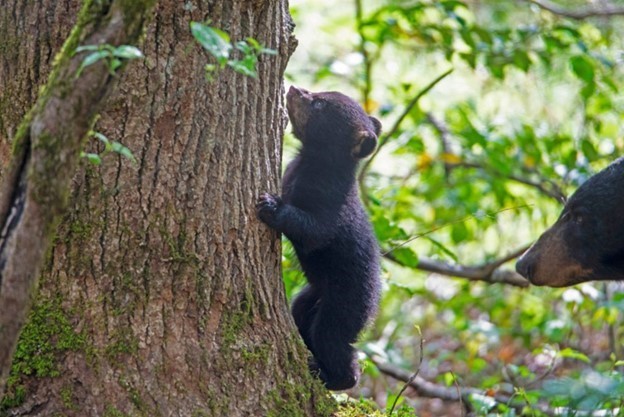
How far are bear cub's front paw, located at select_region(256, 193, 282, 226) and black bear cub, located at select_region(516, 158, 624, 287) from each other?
1897 millimetres

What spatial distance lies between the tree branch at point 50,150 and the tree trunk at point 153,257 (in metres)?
0.78

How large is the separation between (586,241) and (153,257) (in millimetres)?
2560

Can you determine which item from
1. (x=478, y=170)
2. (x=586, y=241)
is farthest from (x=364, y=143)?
(x=478, y=170)

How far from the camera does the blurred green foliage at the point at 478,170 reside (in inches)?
234

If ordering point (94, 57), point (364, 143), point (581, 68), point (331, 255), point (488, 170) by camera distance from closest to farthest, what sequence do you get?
point (94, 57), point (331, 255), point (364, 143), point (581, 68), point (488, 170)

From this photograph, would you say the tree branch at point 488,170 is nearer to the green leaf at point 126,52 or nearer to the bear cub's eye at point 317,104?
the bear cub's eye at point 317,104

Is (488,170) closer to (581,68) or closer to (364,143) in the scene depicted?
(581,68)

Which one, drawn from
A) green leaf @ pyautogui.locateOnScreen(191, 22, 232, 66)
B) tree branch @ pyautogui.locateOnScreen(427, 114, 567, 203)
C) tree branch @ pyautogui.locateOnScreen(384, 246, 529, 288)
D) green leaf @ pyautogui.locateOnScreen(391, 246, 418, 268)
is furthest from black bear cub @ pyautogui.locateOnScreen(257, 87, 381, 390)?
tree branch @ pyautogui.locateOnScreen(427, 114, 567, 203)

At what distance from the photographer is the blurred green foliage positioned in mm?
5938

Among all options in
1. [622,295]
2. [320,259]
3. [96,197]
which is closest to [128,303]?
[96,197]

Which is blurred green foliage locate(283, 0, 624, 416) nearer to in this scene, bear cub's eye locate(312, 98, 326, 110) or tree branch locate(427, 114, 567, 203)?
tree branch locate(427, 114, 567, 203)

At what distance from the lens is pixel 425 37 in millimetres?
6527

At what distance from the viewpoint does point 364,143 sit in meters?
4.48

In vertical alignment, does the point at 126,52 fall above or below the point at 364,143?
below
